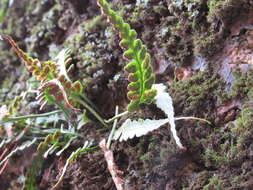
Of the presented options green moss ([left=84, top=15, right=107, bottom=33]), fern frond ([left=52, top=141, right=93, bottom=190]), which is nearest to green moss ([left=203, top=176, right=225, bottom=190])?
fern frond ([left=52, top=141, right=93, bottom=190])

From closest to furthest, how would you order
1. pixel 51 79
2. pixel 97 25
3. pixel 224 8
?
1. pixel 224 8
2. pixel 51 79
3. pixel 97 25

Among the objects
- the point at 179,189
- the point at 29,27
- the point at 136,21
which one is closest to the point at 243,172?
the point at 179,189

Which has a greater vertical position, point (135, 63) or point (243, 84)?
point (135, 63)

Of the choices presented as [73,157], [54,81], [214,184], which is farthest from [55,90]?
[214,184]

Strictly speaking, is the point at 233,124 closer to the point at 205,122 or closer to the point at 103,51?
the point at 205,122

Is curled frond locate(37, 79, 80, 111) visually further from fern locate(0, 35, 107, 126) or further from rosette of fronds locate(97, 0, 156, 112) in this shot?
rosette of fronds locate(97, 0, 156, 112)

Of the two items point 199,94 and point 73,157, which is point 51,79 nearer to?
point 73,157

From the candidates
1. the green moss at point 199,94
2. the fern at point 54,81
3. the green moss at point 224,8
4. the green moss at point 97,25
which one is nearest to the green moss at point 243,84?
the green moss at point 199,94

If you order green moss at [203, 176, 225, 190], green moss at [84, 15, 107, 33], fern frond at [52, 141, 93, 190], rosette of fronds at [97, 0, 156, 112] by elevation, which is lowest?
green moss at [203, 176, 225, 190]

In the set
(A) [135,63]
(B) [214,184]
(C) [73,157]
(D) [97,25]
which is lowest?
(B) [214,184]
